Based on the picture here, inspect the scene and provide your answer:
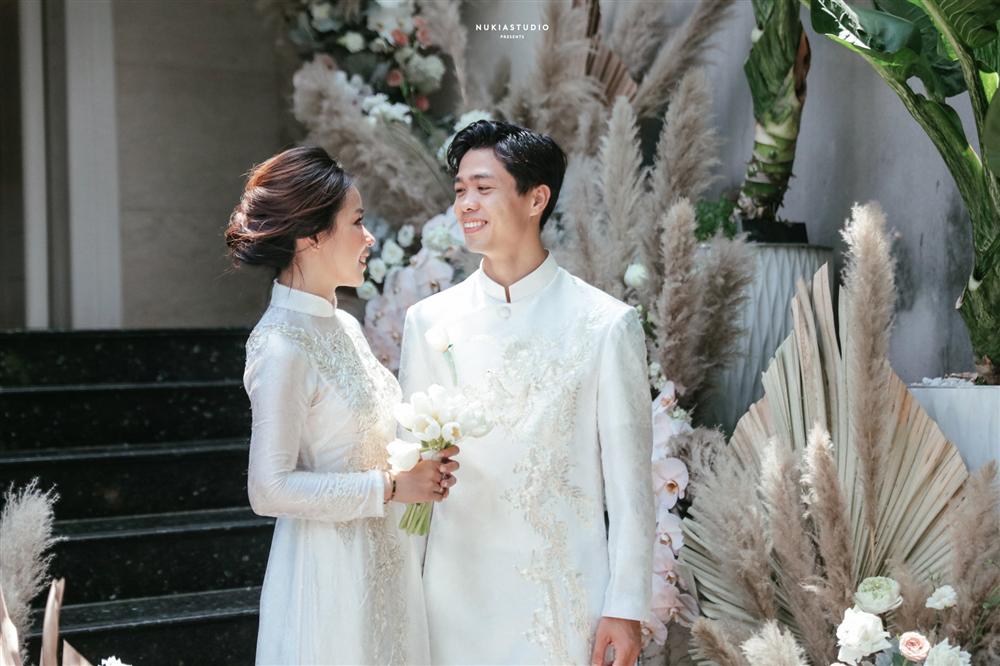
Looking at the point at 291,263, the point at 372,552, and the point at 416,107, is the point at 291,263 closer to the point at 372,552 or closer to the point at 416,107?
the point at 372,552

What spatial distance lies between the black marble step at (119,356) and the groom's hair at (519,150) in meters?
2.25

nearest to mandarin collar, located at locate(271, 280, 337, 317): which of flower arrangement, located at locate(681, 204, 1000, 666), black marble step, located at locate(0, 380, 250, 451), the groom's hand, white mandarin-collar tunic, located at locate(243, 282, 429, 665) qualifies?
white mandarin-collar tunic, located at locate(243, 282, 429, 665)

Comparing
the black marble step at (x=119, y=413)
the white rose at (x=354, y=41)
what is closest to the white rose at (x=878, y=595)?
the black marble step at (x=119, y=413)

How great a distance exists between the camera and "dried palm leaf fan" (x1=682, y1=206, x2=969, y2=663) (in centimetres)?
212

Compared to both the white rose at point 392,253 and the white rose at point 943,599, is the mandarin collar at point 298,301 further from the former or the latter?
the white rose at point 392,253

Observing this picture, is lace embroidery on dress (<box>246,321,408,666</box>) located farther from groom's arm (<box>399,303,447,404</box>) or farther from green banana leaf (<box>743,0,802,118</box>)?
green banana leaf (<box>743,0,802,118</box>)

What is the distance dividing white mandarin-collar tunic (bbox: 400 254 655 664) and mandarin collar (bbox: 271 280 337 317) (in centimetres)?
22

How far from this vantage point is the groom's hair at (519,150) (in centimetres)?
186

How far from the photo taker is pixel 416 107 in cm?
429

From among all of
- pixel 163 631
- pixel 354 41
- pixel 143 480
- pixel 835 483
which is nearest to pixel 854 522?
pixel 835 483

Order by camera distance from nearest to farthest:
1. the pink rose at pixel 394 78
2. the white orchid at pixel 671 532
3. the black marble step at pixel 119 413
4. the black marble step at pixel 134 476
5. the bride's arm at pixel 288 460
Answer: the bride's arm at pixel 288 460 → the white orchid at pixel 671 532 → the black marble step at pixel 134 476 → the black marble step at pixel 119 413 → the pink rose at pixel 394 78

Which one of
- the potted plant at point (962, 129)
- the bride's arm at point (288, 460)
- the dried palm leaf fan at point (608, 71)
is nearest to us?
the bride's arm at point (288, 460)

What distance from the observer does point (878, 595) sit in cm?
204

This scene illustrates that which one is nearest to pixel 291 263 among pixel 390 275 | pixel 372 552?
pixel 372 552
